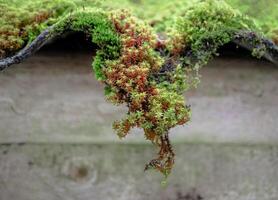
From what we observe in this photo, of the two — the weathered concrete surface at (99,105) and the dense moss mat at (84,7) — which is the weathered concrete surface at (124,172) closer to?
the weathered concrete surface at (99,105)

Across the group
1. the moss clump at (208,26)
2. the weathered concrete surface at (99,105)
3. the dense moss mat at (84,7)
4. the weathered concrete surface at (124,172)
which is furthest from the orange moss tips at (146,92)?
the weathered concrete surface at (124,172)

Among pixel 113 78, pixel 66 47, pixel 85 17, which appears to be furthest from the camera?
pixel 66 47

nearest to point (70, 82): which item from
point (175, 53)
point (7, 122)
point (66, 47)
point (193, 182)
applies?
point (66, 47)

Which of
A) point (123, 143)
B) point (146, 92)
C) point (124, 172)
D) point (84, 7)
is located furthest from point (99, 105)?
point (146, 92)

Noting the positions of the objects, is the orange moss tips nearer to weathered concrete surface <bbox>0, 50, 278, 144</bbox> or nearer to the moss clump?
the moss clump

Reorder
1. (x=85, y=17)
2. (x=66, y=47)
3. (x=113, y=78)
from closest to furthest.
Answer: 1. (x=113, y=78)
2. (x=85, y=17)
3. (x=66, y=47)

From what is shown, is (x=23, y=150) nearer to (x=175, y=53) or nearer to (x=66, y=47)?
(x=66, y=47)

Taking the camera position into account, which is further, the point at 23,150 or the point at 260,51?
the point at 23,150
